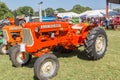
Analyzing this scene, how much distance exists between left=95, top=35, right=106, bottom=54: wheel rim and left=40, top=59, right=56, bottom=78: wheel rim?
2.10m

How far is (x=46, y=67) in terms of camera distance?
6.01m

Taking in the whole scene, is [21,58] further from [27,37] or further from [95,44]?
[95,44]

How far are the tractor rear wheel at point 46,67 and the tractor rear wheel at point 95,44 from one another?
156 centimetres

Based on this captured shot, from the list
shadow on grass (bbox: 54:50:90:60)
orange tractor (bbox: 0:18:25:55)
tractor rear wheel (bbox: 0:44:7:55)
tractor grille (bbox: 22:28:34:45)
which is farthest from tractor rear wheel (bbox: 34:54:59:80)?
tractor rear wheel (bbox: 0:44:7:55)

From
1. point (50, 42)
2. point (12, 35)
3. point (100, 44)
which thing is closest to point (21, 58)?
point (50, 42)

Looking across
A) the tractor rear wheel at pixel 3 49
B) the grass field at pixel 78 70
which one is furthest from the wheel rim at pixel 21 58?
the tractor rear wheel at pixel 3 49

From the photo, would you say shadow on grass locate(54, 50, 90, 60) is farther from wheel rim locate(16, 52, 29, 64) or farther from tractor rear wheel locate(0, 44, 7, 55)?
tractor rear wheel locate(0, 44, 7, 55)

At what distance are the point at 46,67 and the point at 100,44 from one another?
2535mm

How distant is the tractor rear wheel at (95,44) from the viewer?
7.37 metres

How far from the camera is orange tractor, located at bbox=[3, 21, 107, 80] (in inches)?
237

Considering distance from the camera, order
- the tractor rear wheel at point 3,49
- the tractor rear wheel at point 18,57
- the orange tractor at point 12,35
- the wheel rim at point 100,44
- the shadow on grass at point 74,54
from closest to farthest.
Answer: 1. the tractor rear wheel at point 18,57
2. the wheel rim at point 100,44
3. the shadow on grass at point 74,54
4. the orange tractor at point 12,35
5. the tractor rear wheel at point 3,49

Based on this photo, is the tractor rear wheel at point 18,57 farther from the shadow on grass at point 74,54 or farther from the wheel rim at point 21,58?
the shadow on grass at point 74,54

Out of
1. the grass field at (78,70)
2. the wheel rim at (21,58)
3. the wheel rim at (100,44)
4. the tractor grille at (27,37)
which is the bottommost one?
the grass field at (78,70)

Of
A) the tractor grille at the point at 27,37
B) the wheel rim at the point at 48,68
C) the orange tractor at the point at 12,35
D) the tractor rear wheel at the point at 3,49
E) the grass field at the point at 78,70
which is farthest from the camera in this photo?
the tractor rear wheel at the point at 3,49
